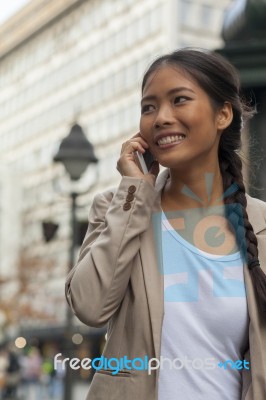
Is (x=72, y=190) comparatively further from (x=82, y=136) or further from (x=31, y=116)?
(x=31, y=116)

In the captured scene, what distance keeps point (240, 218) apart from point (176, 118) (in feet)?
1.08

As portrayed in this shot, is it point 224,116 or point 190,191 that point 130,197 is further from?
point 224,116

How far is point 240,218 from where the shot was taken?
2451 millimetres

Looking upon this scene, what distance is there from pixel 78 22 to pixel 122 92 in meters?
11.7

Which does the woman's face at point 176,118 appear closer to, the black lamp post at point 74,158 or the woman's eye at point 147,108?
the woman's eye at point 147,108

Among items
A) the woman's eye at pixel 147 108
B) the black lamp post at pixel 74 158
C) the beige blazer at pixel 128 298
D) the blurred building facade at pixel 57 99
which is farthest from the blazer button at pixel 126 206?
the blurred building facade at pixel 57 99

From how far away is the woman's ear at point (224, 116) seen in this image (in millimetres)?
2482

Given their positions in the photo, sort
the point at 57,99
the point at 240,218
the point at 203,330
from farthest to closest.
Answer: the point at 57,99, the point at 240,218, the point at 203,330

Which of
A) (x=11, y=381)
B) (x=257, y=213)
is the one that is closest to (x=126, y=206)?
(x=257, y=213)

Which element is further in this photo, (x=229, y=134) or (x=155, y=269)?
(x=229, y=134)

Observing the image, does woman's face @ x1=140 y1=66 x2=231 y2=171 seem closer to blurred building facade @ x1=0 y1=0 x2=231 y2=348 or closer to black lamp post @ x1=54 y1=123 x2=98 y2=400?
black lamp post @ x1=54 y1=123 x2=98 y2=400

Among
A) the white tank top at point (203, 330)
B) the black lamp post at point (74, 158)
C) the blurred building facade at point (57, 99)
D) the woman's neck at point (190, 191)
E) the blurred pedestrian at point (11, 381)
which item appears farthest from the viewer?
the blurred building facade at point (57, 99)


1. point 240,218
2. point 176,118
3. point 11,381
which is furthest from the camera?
point 11,381

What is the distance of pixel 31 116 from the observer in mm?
83062
